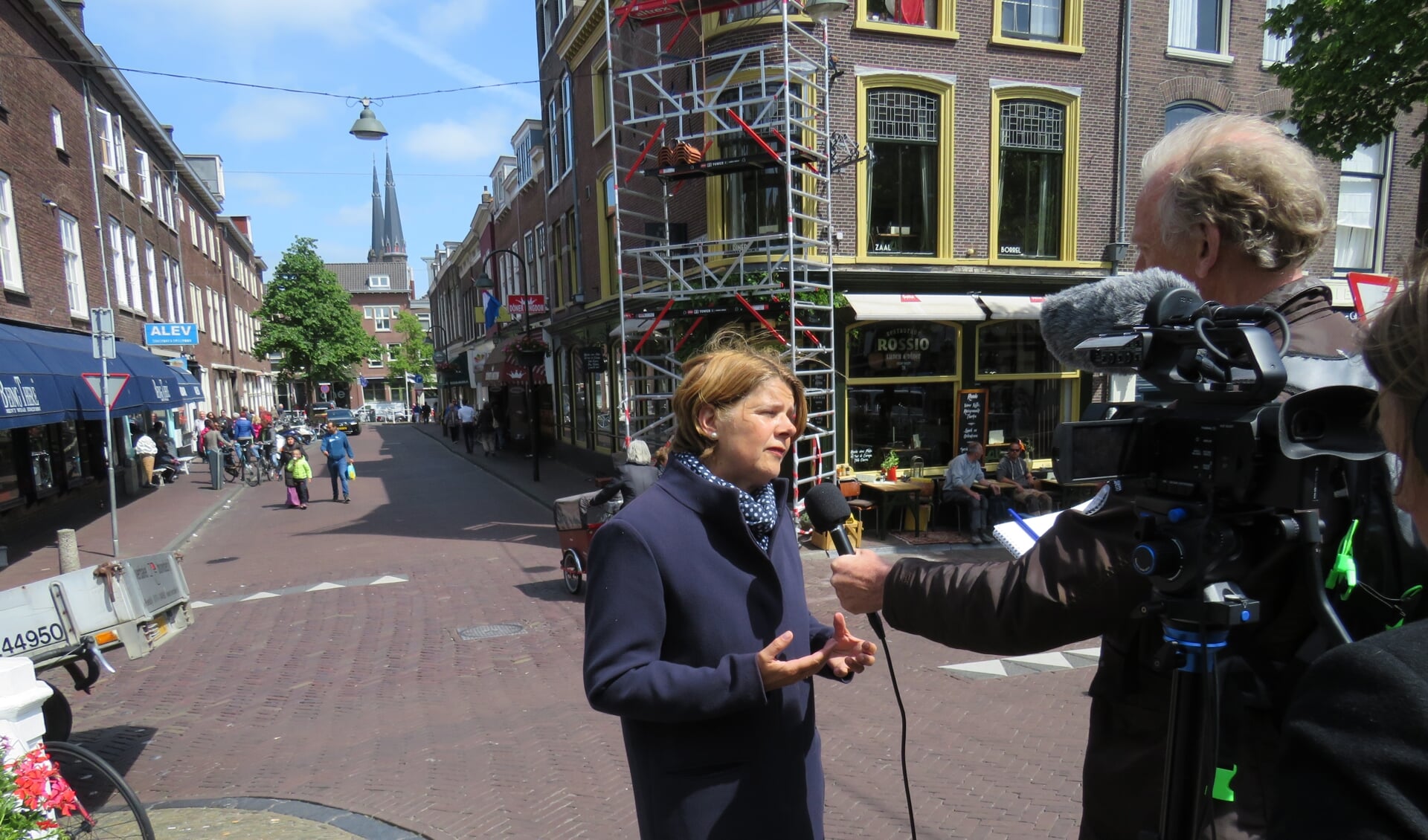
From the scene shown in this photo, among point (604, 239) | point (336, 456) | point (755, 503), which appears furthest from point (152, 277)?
point (755, 503)

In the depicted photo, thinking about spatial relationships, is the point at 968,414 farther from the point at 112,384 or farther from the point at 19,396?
the point at 19,396

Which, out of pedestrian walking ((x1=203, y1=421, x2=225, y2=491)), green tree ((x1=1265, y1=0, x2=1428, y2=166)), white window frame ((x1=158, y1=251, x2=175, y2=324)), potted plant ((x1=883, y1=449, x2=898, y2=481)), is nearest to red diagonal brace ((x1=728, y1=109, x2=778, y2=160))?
potted plant ((x1=883, y1=449, x2=898, y2=481))

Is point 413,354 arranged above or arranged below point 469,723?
above

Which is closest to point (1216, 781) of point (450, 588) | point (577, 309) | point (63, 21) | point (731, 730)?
point (731, 730)

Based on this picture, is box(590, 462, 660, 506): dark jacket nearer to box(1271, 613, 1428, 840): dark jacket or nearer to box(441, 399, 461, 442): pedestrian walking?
box(1271, 613, 1428, 840): dark jacket

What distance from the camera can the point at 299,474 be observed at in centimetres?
1560

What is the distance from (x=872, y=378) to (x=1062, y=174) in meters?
4.22

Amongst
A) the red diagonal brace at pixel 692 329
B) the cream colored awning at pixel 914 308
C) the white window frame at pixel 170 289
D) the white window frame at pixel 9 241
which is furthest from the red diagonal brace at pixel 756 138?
the white window frame at pixel 170 289

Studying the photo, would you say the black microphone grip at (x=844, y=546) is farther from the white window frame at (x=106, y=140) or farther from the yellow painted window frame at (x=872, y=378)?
the white window frame at (x=106, y=140)

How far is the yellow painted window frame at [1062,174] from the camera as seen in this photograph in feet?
37.0

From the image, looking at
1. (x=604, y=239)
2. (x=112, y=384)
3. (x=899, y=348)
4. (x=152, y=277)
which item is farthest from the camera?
(x=152, y=277)

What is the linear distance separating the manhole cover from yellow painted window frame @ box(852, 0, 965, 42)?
28.4ft

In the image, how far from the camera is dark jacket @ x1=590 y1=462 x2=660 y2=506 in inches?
278

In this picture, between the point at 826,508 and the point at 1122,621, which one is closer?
the point at 1122,621
